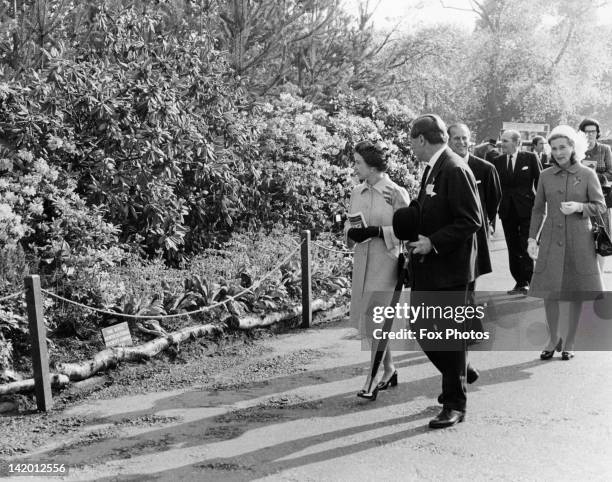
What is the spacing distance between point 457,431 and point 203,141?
481 cm

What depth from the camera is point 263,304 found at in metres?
8.12

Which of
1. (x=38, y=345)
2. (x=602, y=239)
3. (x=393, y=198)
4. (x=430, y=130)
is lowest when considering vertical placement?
(x=38, y=345)

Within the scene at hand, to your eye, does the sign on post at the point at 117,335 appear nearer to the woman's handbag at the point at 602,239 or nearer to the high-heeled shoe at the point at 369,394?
the high-heeled shoe at the point at 369,394

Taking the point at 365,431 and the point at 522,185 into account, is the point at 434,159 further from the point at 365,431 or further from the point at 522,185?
the point at 522,185

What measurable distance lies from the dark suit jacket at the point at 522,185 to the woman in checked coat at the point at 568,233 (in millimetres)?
2802

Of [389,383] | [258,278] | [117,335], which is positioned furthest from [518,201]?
[117,335]

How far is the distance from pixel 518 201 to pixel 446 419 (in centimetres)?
510

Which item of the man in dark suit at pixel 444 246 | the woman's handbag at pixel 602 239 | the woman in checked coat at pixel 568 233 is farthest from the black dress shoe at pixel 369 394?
the woman's handbag at pixel 602 239

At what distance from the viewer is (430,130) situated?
4984 mm

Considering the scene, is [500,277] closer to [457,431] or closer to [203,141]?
[203,141]

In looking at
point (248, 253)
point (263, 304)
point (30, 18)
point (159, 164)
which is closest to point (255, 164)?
point (248, 253)

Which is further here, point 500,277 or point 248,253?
point 500,277

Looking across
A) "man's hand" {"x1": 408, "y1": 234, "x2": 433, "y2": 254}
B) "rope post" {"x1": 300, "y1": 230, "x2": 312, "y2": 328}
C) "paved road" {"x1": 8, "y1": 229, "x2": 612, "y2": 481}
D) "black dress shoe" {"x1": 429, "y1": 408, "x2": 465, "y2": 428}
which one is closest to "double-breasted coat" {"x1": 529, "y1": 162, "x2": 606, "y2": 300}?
"paved road" {"x1": 8, "y1": 229, "x2": 612, "y2": 481}

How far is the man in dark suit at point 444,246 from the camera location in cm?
481
